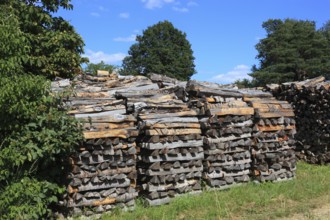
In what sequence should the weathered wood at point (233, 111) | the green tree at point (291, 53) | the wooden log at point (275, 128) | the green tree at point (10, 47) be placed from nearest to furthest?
1. the green tree at point (10, 47)
2. the weathered wood at point (233, 111)
3. the wooden log at point (275, 128)
4. the green tree at point (291, 53)

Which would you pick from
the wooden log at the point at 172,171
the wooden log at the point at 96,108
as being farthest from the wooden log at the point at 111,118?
the wooden log at the point at 172,171

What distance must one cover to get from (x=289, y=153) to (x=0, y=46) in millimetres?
7215

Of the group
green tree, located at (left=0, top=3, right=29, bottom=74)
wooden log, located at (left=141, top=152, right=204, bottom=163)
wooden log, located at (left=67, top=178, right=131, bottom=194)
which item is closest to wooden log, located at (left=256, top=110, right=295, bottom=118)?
wooden log, located at (left=141, top=152, right=204, bottom=163)

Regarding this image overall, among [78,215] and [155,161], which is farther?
[155,161]

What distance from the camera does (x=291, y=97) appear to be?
13203 mm

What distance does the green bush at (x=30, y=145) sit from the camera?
5.85 meters

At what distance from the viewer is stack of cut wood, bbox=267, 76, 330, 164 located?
40.6ft

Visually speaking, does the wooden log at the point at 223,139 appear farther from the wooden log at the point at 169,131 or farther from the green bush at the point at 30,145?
the green bush at the point at 30,145

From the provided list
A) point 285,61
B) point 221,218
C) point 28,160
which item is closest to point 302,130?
point 221,218

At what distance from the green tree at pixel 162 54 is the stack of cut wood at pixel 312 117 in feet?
99.4

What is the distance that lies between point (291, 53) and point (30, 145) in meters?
41.3

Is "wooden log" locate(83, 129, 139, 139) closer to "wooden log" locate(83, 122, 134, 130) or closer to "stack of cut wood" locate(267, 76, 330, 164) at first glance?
"wooden log" locate(83, 122, 134, 130)

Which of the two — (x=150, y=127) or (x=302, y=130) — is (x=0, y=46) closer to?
(x=150, y=127)

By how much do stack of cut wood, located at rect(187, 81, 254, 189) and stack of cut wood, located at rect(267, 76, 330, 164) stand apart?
4002mm
